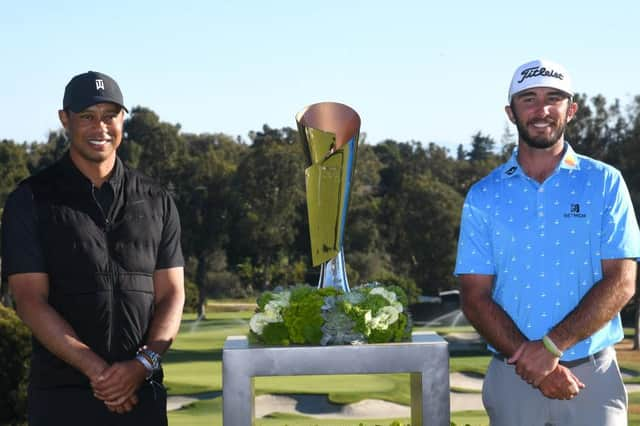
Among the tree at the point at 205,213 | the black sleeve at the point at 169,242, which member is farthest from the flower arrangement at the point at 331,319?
the tree at the point at 205,213

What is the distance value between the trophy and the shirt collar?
134cm

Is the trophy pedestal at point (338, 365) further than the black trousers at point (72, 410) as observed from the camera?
Yes

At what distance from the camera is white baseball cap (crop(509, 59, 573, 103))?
12.2ft

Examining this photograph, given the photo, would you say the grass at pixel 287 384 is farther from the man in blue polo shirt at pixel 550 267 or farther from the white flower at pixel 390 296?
the man in blue polo shirt at pixel 550 267

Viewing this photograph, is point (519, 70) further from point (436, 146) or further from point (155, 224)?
point (436, 146)

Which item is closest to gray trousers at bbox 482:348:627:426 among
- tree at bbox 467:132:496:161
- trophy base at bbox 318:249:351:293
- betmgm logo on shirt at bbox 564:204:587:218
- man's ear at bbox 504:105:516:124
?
betmgm logo on shirt at bbox 564:204:587:218

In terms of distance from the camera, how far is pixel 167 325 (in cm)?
395

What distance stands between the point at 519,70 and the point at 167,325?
1.77 metres

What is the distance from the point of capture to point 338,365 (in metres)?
4.44

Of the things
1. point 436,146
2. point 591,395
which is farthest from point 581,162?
point 436,146

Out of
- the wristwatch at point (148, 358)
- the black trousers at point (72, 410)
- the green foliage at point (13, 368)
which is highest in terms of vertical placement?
the wristwatch at point (148, 358)

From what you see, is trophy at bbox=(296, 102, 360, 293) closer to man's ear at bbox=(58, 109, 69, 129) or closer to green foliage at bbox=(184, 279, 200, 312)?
man's ear at bbox=(58, 109, 69, 129)

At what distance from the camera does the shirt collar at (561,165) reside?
3.80 metres

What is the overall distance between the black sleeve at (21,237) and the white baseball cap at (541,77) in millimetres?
1974
